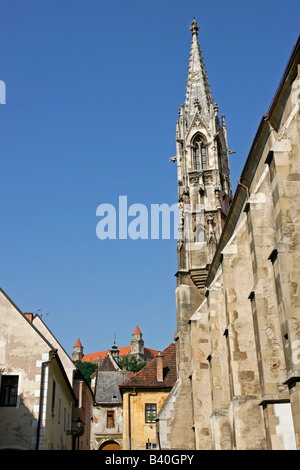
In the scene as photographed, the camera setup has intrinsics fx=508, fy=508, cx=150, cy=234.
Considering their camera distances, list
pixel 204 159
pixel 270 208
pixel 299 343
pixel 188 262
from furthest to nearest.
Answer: pixel 204 159 < pixel 188 262 < pixel 270 208 < pixel 299 343

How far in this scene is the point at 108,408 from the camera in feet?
180

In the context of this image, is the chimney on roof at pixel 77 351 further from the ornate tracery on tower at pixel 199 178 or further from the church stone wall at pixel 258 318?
the church stone wall at pixel 258 318

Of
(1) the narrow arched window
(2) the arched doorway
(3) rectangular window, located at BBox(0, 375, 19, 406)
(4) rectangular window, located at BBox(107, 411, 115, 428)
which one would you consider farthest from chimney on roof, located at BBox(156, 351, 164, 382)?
(4) rectangular window, located at BBox(107, 411, 115, 428)

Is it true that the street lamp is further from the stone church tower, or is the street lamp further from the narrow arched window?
the narrow arched window

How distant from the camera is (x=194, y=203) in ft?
101

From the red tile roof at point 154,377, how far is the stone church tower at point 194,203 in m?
7.91

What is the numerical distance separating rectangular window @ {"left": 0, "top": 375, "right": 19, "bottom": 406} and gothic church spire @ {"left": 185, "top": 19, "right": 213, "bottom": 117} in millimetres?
21597

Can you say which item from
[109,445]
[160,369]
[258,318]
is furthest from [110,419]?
[258,318]

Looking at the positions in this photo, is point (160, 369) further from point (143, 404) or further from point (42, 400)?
point (42, 400)

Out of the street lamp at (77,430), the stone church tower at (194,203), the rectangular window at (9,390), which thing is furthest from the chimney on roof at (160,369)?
the rectangular window at (9,390)

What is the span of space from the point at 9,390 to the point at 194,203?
53.4ft
